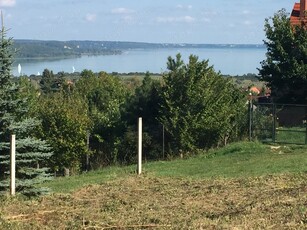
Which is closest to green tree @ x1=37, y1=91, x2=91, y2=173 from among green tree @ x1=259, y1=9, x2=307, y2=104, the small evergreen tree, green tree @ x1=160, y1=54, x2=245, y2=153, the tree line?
the tree line

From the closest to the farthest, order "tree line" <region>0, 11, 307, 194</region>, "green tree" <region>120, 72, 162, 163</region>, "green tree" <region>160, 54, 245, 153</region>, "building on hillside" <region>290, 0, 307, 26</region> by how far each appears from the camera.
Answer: "green tree" <region>160, 54, 245, 153</region> → "tree line" <region>0, 11, 307, 194</region> → "green tree" <region>120, 72, 162, 163</region> → "building on hillside" <region>290, 0, 307, 26</region>

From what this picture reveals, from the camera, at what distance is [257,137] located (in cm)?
2188

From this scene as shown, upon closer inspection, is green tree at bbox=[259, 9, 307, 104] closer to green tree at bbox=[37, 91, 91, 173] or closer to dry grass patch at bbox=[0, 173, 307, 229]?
green tree at bbox=[37, 91, 91, 173]

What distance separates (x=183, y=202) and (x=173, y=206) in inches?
17.1

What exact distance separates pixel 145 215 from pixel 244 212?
1.52 metres

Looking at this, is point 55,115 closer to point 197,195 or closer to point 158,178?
point 158,178

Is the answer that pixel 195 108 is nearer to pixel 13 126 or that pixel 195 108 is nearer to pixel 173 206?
pixel 13 126

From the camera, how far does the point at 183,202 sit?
979 cm

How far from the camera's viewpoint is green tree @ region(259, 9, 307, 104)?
27.5 metres

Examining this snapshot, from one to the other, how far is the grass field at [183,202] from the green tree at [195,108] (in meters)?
10.1

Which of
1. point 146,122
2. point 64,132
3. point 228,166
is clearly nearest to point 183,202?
point 228,166

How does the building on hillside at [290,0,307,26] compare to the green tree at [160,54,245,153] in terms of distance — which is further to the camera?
the building on hillside at [290,0,307,26]

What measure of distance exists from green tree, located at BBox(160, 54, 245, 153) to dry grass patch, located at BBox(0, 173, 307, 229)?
13.1 metres

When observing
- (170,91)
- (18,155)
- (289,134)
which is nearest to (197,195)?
(18,155)
